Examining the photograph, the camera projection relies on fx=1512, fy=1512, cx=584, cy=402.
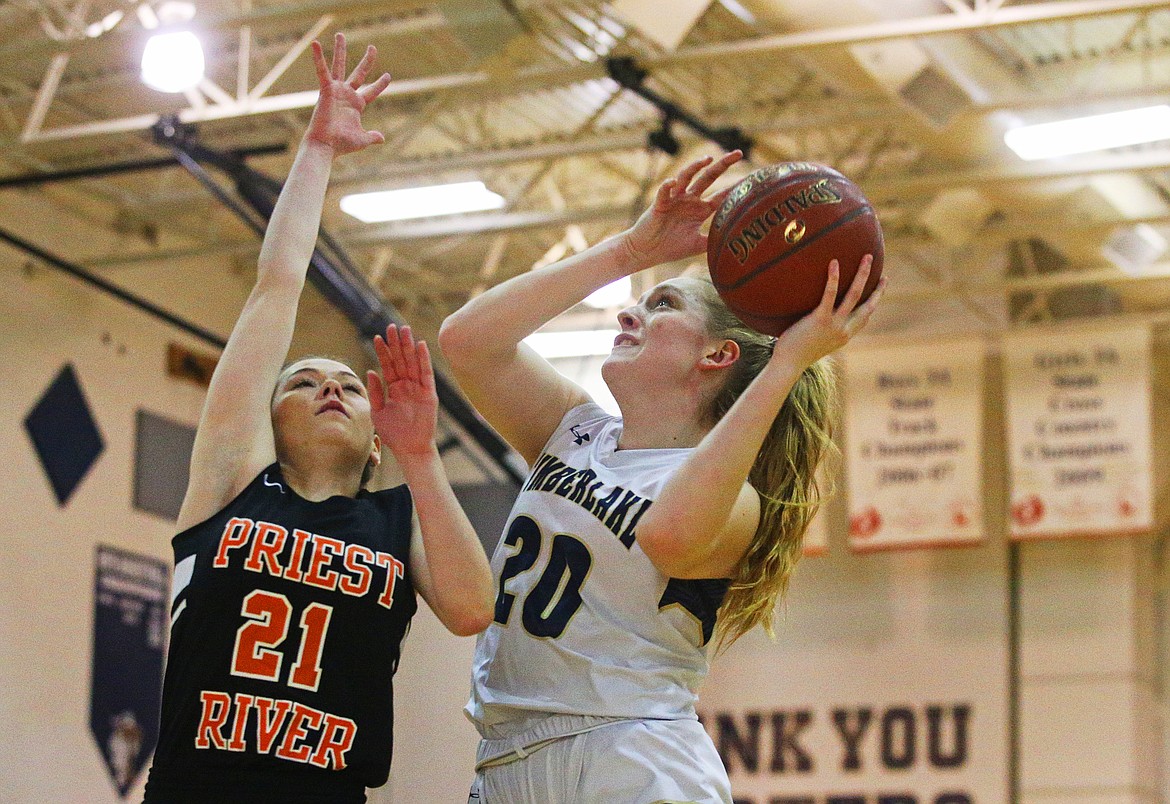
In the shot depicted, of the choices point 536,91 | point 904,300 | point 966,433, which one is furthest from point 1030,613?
point 536,91

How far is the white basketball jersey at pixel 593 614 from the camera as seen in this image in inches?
120

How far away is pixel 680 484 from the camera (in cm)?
288

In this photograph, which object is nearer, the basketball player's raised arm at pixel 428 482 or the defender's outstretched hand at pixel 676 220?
the basketball player's raised arm at pixel 428 482

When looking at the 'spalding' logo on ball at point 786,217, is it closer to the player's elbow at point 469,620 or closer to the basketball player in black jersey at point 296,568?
the basketball player in black jersey at point 296,568

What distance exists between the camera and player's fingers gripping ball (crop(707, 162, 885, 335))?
298 cm

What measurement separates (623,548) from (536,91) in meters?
9.33

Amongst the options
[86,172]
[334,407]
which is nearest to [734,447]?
[334,407]

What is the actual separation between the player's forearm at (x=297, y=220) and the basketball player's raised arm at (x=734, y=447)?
94cm

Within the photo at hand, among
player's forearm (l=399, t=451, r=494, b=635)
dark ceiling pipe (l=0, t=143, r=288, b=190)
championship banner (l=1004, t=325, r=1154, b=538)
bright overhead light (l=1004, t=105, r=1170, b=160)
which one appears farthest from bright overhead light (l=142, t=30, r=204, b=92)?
championship banner (l=1004, t=325, r=1154, b=538)

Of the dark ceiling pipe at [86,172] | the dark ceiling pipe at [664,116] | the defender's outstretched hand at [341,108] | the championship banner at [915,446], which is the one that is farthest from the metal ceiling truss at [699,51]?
the defender's outstretched hand at [341,108]

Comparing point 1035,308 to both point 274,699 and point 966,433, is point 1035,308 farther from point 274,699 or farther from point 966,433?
point 274,699

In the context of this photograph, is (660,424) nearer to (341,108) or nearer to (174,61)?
(341,108)

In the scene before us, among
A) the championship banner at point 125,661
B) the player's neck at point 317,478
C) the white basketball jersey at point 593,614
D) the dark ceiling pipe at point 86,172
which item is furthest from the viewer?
the championship banner at point 125,661

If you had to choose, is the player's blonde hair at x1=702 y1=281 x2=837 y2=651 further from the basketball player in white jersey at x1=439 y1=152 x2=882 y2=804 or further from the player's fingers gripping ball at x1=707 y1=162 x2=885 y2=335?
the player's fingers gripping ball at x1=707 y1=162 x2=885 y2=335
